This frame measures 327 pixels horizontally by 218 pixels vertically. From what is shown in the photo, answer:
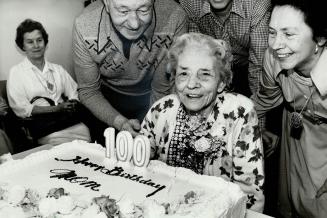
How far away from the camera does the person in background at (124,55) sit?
8.45 ft

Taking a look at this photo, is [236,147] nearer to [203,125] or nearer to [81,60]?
[203,125]

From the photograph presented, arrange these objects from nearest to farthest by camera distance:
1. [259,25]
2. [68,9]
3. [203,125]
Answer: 1. [203,125]
2. [259,25]
3. [68,9]

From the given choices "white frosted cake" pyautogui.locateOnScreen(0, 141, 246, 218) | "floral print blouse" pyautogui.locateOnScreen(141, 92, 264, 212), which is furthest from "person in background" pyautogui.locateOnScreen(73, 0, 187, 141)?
"white frosted cake" pyautogui.locateOnScreen(0, 141, 246, 218)

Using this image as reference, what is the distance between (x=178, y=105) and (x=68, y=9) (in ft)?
3.10

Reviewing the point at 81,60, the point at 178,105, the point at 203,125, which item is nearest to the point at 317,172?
the point at 203,125

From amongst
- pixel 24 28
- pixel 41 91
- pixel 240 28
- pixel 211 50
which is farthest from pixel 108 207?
pixel 240 28

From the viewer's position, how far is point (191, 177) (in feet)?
6.34

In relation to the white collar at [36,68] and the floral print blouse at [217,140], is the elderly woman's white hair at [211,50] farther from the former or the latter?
the white collar at [36,68]

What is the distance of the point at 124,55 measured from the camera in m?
2.70

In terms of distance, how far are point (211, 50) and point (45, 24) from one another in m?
1.05

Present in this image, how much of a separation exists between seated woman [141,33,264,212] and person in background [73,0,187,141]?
0.43m

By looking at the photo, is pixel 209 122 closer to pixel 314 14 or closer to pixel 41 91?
pixel 314 14

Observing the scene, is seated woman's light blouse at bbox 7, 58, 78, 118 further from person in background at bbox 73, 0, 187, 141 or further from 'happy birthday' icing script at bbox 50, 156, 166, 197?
'happy birthday' icing script at bbox 50, 156, 166, 197

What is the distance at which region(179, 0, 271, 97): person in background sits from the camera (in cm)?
241
